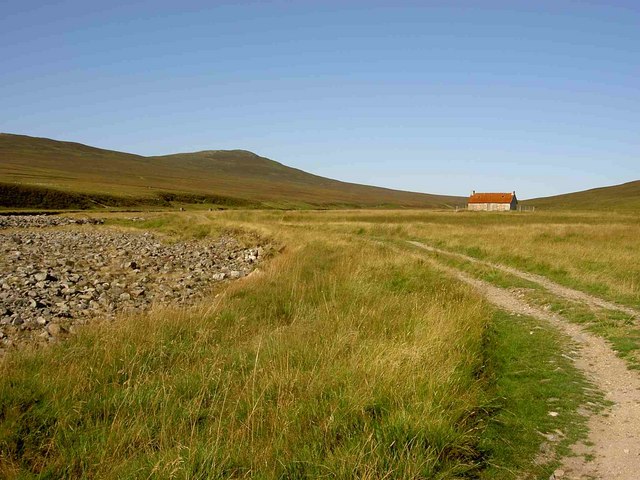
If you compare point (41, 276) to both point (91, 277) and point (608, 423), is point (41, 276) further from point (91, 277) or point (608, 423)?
point (608, 423)

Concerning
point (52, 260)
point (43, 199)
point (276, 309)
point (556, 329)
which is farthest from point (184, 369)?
point (43, 199)

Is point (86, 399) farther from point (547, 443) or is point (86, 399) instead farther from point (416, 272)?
point (416, 272)

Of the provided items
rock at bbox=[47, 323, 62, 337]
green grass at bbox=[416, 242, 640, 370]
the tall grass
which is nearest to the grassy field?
the tall grass

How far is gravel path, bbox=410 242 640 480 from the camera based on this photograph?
4742 millimetres

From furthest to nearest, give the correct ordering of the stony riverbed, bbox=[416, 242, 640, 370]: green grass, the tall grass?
the stony riverbed → bbox=[416, 242, 640, 370]: green grass → the tall grass

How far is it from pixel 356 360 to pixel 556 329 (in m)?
6.30

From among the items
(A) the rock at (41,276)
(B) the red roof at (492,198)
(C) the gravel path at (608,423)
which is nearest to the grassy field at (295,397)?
(C) the gravel path at (608,423)

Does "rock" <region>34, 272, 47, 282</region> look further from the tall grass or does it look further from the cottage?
the cottage

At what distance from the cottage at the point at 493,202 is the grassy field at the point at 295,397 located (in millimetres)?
115659

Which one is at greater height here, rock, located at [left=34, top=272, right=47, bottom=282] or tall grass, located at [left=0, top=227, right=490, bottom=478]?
tall grass, located at [left=0, top=227, right=490, bottom=478]

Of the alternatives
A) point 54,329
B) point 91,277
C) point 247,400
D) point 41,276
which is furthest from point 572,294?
point 41,276

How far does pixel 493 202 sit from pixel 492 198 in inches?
73.3

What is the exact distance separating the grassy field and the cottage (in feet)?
379

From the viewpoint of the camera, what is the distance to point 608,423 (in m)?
5.77
